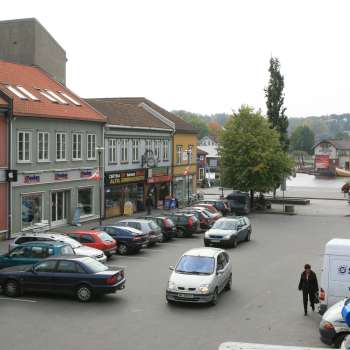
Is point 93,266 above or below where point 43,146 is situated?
below

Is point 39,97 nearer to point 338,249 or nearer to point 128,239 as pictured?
point 128,239

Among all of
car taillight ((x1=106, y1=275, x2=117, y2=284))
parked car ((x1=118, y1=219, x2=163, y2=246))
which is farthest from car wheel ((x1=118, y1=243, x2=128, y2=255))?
car taillight ((x1=106, y1=275, x2=117, y2=284))

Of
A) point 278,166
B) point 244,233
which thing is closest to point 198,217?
point 244,233

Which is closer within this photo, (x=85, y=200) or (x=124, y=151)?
(x=85, y=200)

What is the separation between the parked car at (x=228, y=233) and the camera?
30.3 meters

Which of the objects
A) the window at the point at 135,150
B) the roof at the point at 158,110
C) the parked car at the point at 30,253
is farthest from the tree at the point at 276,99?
the parked car at the point at 30,253

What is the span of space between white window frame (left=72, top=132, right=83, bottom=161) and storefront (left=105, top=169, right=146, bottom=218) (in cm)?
376

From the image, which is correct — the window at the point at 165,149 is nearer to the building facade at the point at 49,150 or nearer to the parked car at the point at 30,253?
the building facade at the point at 49,150

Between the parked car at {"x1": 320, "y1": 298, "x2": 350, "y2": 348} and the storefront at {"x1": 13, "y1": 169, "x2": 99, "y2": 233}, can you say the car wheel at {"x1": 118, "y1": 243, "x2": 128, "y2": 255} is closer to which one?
the storefront at {"x1": 13, "y1": 169, "x2": 99, "y2": 233}

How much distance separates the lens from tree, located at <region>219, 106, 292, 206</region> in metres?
50.1

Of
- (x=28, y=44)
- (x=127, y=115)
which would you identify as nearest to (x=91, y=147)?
(x=127, y=115)

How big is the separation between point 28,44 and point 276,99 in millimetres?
27861

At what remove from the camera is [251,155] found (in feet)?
164

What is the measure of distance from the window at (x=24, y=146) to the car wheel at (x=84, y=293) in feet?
49.6
